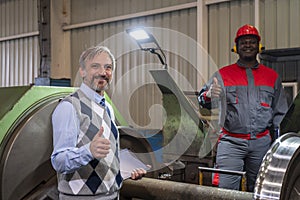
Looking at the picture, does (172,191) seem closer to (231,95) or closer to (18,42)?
(231,95)

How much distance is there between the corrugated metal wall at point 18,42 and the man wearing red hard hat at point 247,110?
392 centimetres

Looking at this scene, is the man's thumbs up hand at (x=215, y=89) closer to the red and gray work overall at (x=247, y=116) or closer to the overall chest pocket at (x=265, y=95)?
the red and gray work overall at (x=247, y=116)

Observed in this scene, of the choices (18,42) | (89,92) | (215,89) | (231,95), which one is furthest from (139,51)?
(89,92)

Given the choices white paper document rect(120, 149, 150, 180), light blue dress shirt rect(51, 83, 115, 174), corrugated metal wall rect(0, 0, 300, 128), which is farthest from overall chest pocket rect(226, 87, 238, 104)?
corrugated metal wall rect(0, 0, 300, 128)

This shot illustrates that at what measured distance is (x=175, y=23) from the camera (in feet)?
13.4

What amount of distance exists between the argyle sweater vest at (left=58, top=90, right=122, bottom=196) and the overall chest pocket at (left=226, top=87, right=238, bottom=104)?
88cm

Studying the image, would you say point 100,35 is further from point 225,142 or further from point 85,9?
point 225,142

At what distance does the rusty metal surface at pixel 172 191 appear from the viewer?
4.44 feet

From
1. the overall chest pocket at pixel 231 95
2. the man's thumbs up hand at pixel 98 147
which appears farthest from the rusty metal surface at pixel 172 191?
the overall chest pocket at pixel 231 95

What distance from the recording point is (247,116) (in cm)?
192

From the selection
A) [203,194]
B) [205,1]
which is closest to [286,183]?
[203,194]

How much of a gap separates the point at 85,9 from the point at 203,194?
12.8ft

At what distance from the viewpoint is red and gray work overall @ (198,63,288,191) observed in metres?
1.92

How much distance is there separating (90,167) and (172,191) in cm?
42
